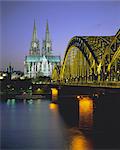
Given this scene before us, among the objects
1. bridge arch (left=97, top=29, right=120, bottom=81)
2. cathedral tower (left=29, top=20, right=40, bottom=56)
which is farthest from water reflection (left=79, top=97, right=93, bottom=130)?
cathedral tower (left=29, top=20, right=40, bottom=56)

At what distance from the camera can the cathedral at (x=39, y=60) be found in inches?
5192

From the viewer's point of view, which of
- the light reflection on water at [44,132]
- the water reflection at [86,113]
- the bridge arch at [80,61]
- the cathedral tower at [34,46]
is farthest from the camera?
the cathedral tower at [34,46]

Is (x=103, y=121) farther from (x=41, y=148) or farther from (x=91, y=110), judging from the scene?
(x=41, y=148)

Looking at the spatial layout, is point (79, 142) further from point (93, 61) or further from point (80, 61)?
point (80, 61)

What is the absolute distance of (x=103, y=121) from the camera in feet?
106

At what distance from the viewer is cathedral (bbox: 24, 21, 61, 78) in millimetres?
131875

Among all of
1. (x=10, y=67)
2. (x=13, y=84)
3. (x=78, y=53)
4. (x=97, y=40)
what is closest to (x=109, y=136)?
(x=97, y=40)

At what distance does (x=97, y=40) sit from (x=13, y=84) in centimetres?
4994

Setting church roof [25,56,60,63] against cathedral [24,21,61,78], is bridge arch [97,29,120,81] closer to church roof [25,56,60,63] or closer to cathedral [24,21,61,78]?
cathedral [24,21,61,78]

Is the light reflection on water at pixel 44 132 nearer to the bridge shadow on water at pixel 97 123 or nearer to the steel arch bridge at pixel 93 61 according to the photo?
the bridge shadow on water at pixel 97 123

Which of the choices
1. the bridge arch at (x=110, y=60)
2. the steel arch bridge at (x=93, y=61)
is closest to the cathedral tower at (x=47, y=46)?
the steel arch bridge at (x=93, y=61)

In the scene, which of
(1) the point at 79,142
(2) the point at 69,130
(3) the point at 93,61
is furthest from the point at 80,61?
(1) the point at 79,142

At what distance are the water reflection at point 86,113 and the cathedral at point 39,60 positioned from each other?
9444 centimetres

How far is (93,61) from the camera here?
38594mm
